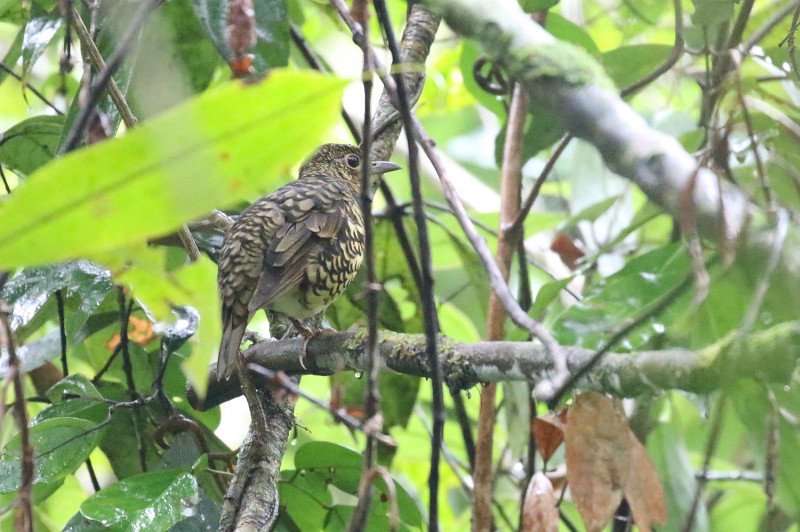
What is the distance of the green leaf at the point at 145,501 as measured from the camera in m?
2.10

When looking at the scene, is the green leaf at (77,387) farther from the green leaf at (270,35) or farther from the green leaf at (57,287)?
the green leaf at (270,35)

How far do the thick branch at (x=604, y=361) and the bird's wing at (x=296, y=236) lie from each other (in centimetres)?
48

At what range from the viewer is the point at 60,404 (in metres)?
2.53

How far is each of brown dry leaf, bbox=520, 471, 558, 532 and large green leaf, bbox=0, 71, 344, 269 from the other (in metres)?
1.11

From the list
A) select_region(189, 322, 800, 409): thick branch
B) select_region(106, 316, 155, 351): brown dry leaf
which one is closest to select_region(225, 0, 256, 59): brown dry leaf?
select_region(189, 322, 800, 409): thick branch

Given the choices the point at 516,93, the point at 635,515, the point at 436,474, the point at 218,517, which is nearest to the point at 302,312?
the point at 218,517

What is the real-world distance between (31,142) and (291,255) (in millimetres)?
1019

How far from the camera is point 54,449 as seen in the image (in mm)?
2350

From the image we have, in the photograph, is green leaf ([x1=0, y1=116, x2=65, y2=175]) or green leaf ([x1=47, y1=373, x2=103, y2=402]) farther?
green leaf ([x1=0, y1=116, x2=65, y2=175])

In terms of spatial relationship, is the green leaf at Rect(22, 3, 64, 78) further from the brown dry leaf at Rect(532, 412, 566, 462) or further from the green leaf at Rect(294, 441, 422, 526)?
the brown dry leaf at Rect(532, 412, 566, 462)

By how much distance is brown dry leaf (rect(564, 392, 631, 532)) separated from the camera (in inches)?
60.4

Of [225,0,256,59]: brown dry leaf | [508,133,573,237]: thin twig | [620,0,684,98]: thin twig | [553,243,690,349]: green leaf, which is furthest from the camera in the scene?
[508,133,573,237]: thin twig

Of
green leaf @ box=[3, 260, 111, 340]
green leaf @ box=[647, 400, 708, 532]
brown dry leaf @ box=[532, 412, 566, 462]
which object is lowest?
green leaf @ box=[647, 400, 708, 532]

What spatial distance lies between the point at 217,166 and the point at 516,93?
95.3 inches
